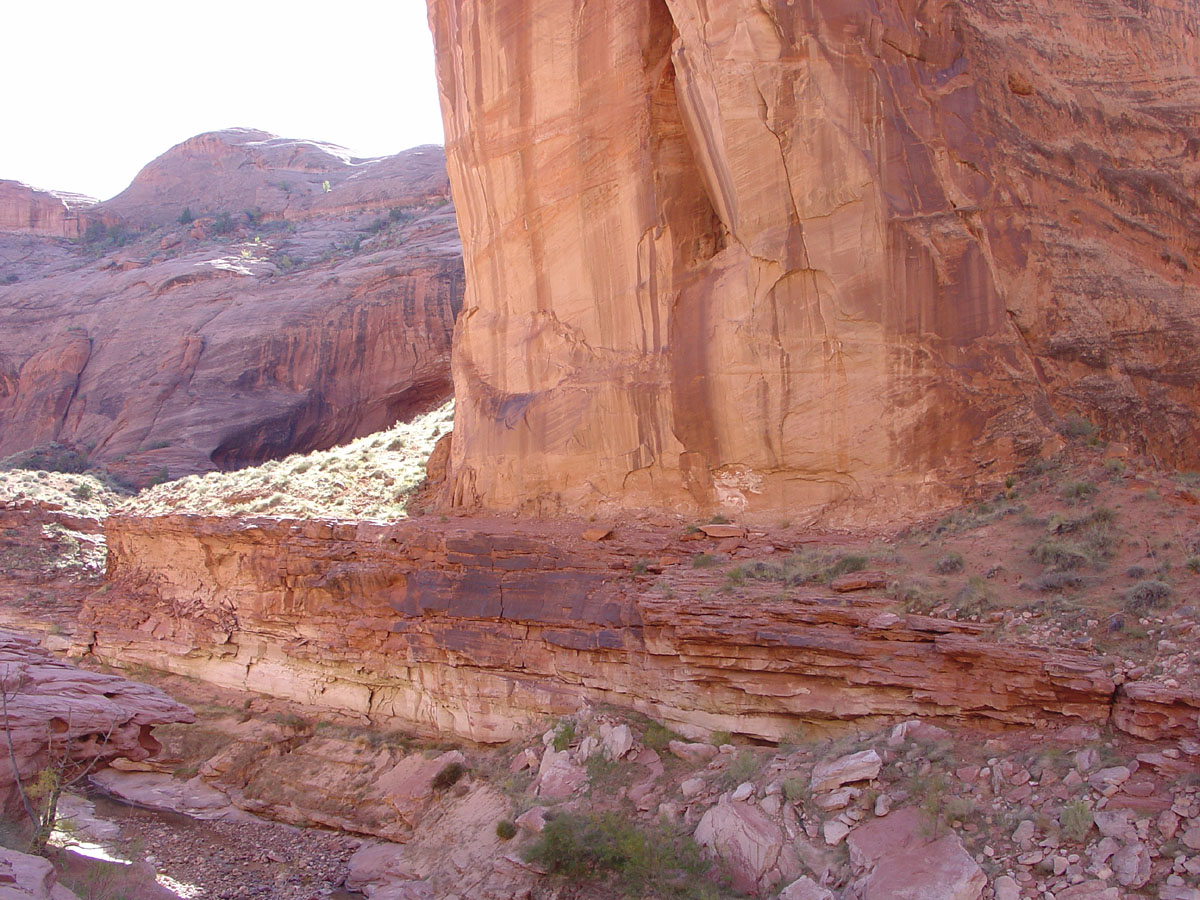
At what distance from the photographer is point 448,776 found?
1519cm

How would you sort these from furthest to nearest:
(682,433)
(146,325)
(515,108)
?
(146,325), (515,108), (682,433)

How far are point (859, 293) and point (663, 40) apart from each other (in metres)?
6.83

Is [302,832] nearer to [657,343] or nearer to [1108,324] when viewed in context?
[657,343]

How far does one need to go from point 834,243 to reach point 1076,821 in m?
9.24

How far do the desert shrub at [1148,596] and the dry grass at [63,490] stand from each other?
30528 millimetres

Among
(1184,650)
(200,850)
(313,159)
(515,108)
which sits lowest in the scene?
(200,850)

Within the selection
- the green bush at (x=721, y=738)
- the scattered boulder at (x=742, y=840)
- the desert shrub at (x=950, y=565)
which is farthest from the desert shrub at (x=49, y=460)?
the desert shrub at (x=950, y=565)

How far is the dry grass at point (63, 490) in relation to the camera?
3028 centimetres

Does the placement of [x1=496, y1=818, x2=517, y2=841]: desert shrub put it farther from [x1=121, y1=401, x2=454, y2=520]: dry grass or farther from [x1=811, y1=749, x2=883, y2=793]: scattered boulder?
[x1=121, y1=401, x2=454, y2=520]: dry grass

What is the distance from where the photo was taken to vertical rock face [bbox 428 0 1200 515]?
1430cm

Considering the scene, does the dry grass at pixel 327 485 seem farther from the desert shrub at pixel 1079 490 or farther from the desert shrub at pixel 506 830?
the desert shrub at pixel 1079 490

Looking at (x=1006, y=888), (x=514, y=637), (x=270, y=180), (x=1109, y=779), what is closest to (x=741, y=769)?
(x=1006, y=888)

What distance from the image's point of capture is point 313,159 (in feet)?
191

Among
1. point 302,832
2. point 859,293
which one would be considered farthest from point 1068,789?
point 302,832
